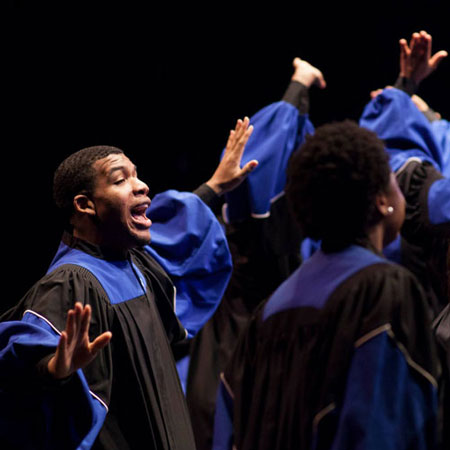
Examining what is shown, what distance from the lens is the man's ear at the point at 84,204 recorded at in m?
2.48

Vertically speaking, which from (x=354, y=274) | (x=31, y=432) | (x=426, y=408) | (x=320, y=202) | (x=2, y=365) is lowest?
(x=31, y=432)

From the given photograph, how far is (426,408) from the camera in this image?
1526 millimetres

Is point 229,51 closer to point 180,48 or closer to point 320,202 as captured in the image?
point 180,48

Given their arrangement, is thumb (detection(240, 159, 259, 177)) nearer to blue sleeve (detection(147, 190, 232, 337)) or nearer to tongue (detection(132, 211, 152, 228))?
blue sleeve (detection(147, 190, 232, 337))

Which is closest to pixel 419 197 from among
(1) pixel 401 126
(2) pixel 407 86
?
(1) pixel 401 126

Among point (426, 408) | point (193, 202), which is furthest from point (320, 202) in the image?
point (193, 202)

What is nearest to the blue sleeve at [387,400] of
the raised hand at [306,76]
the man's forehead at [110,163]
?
the man's forehead at [110,163]

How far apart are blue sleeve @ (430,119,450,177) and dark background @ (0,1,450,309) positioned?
0.82 meters

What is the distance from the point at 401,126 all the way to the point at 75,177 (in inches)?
61.7

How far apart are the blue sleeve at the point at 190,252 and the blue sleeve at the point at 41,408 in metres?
0.68

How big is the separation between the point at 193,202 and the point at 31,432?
0.99 meters

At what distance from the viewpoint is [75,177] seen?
2.50m

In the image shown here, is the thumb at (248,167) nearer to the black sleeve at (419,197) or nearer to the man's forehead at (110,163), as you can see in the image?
the man's forehead at (110,163)

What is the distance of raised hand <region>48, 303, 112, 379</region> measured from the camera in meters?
1.95
